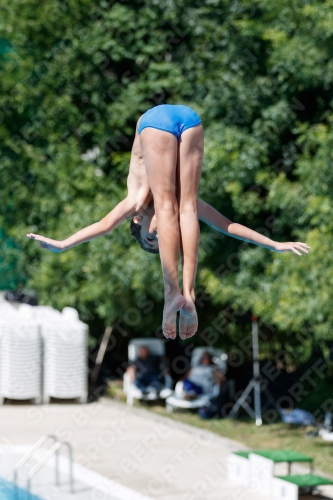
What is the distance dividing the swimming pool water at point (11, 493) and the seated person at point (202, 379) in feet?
14.8

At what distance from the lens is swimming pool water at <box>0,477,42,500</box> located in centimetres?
969

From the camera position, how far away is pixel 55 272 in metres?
15.2

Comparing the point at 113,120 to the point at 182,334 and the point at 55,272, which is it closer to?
the point at 55,272

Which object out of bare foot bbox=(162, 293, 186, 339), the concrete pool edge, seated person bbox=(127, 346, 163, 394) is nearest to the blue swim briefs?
bare foot bbox=(162, 293, 186, 339)

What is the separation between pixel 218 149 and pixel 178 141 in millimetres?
7428

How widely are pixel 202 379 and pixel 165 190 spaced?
10011mm

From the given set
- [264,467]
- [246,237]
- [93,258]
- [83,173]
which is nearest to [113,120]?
[83,173]

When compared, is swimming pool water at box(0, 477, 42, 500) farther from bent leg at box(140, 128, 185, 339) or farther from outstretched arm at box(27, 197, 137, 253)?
bent leg at box(140, 128, 185, 339)

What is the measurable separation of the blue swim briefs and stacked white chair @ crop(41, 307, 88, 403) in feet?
35.7

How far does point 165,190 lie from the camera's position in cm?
460

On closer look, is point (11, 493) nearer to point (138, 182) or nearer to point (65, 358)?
point (65, 358)

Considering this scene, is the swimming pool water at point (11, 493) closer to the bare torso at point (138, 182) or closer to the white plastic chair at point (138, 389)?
the white plastic chair at point (138, 389)

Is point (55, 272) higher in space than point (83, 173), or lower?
lower

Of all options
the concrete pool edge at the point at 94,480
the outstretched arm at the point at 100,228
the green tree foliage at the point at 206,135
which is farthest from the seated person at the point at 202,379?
the outstretched arm at the point at 100,228
